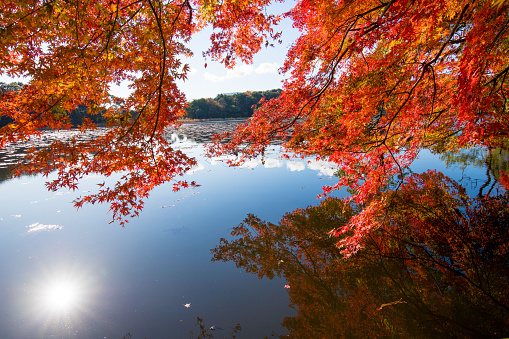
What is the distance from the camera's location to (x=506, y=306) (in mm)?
2988

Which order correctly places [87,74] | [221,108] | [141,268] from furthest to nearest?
1. [221,108]
2. [141,268]
3. [87,74]

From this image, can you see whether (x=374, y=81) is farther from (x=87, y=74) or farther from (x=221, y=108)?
(x=221, y=108)

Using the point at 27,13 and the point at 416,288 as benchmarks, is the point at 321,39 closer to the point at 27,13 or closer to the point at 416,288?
the point at 27,13

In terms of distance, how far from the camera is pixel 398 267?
392 cm

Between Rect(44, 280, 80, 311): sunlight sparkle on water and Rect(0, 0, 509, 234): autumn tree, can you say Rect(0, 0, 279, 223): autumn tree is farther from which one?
Rect(44, 280, 80, 311): sunlight sparkle on water

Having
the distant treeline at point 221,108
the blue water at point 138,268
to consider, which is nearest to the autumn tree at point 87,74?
the blue water at point 138,268

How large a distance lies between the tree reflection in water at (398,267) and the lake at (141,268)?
0.44 m

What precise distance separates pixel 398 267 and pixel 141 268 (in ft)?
15.4

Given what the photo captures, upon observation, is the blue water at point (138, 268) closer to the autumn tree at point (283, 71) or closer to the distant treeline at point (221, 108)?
the autumn tree at point (283, 71)

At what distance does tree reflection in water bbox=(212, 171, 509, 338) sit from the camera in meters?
2.97

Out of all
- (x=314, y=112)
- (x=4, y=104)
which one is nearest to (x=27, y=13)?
(x=4, y=104)

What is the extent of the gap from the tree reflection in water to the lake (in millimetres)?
442

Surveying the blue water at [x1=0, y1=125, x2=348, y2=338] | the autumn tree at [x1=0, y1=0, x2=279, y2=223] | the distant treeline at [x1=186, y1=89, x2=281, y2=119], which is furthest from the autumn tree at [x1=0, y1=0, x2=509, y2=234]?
the distant treeline at [x1=186, y1=89, x2=281, y2=119]

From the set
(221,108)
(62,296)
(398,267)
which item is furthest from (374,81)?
(221,108)
